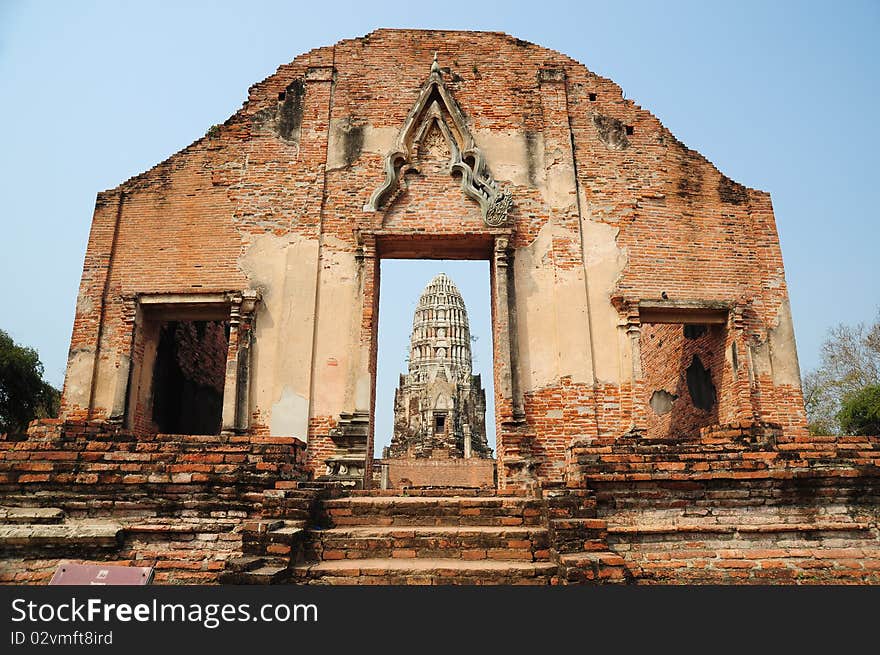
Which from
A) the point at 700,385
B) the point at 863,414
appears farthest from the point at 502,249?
the point at 863,414

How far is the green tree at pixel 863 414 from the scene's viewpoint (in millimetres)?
19578

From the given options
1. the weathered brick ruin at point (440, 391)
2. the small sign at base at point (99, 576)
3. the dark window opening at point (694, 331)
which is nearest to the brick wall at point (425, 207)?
the dark window opening at point (694, 331)

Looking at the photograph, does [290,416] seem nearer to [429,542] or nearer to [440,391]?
[429,542]

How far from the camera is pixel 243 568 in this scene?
5.61 m

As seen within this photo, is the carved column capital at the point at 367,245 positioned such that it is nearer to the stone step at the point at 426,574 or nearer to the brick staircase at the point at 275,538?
the brick staircase at the point at 275,538

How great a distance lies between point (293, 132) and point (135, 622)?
9.87 metres

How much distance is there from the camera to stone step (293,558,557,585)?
228 inches

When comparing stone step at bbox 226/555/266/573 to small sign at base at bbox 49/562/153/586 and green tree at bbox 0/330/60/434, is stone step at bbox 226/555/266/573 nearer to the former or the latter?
small sign at base at bbox 49/562/153/586

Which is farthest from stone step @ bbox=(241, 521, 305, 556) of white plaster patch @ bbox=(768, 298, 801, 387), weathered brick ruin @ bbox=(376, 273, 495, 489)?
weathered brick ruin @ bbox=(376, 273, 495, 489)

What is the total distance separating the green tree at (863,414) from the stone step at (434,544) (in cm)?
1704

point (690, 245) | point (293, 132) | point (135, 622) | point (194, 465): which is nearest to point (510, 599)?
point (135, 622)

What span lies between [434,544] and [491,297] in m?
6.17

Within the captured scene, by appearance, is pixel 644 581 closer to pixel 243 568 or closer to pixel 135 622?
pixel 243 568

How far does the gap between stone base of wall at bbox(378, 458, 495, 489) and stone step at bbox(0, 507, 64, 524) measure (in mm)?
14015
